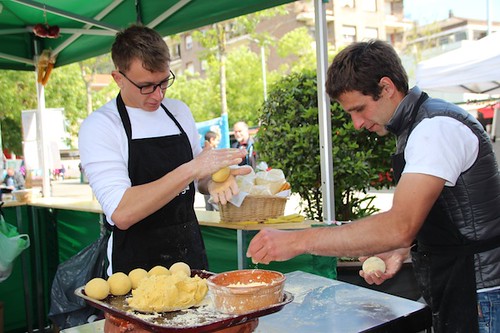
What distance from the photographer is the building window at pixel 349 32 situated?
34344 millimetres

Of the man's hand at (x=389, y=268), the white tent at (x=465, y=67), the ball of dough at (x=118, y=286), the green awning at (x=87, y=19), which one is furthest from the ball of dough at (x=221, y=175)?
the white tent at (x=465, y=67)

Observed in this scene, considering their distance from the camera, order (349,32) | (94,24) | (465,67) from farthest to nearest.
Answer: (349,32)
(465,67)
(94,24)

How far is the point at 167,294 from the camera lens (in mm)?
1370

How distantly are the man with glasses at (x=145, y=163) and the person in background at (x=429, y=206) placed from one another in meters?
0.51

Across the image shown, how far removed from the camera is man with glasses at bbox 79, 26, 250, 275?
78.4 inches

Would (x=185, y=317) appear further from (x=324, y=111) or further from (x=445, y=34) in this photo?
(x=445, y=34)

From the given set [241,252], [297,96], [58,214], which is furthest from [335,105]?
[58,214]

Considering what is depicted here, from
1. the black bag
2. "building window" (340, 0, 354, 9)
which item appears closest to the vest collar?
the black bag

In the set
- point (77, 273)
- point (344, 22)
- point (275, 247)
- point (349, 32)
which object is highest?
point (344, 22)

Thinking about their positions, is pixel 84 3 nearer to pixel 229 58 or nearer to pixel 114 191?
pixel 114 191

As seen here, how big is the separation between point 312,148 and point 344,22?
32.3m

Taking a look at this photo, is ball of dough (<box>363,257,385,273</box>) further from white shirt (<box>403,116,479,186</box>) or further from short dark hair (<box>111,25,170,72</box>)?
short dark hair (<box>111,25,170,72</box>)

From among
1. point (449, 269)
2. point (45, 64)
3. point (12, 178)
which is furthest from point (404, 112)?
point (12, 178)

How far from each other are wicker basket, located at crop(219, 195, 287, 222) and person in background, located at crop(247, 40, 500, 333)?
1358 mm
